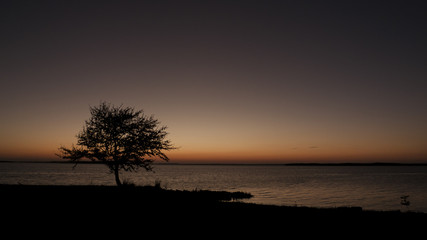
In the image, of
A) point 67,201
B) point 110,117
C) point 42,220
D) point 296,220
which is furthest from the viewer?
point 110,117

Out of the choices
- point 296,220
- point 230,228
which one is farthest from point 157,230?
point 296,220

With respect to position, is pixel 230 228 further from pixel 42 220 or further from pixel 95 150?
pixel 95 150

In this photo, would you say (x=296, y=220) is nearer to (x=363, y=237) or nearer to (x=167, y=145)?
(x=363, y=237)

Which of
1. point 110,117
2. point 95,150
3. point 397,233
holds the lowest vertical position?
point 397,233

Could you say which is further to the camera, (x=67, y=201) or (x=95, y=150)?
(x=95, y=150)

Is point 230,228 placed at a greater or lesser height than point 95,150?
lesser

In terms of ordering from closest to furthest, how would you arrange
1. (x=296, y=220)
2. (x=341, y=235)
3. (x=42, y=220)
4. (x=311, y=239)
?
(x=311, y=239) → (x=341, y=235) → (x=42, y=220) → (x=296, y=220)

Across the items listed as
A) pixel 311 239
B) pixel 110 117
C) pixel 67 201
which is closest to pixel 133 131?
pixel 110 117

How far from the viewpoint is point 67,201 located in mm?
26203

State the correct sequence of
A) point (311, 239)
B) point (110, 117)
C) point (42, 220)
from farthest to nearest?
point (110, 117), point (42, 220), point (311, 239)

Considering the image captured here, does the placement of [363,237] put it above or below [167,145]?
below

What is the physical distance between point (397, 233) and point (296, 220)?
5455mm

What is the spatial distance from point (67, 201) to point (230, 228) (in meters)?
15.5

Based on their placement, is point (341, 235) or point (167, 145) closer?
point (341, 235)
